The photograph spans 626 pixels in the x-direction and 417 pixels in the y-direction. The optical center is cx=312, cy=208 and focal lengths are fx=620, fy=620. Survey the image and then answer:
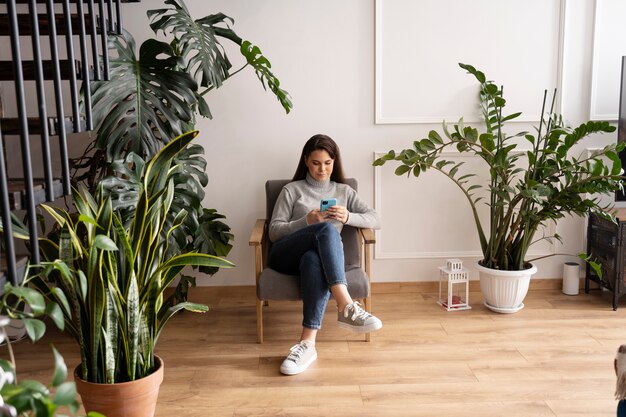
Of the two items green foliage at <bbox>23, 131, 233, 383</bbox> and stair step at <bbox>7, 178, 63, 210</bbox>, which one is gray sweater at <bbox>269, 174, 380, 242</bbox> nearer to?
green foliage at <bbox>23, 131, 233, 383</bbox>

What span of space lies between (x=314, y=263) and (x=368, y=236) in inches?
14.0

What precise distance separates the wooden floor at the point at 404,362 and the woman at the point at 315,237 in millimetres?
171

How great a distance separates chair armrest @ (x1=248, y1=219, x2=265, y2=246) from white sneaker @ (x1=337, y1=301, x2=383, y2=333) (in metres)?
0.55

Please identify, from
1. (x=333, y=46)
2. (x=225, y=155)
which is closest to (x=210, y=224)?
(x=225, y=155)

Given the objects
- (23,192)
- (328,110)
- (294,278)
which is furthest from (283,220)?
(23,192)

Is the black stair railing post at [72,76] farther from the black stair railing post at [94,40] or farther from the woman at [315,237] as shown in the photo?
the woman at [315,237]

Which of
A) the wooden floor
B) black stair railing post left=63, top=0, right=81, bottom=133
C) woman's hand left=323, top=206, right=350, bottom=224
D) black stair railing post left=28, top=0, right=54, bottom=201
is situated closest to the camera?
black stair railing post left=28, top=0, right=54, bottom=201

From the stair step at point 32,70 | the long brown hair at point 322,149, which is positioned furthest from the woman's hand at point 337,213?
the stair step at point 32,70

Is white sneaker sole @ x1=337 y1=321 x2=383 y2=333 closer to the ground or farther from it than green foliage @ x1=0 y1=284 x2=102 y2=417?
closer to the ground

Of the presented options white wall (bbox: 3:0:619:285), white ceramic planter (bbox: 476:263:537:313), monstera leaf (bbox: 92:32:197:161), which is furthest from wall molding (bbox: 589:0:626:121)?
monstera leaf (bbox: 92:32:197:161)

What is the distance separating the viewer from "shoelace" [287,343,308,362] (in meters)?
2.83

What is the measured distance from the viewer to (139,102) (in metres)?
2.69

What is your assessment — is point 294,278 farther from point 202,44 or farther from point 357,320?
point 202,44

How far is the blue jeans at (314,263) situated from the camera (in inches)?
116
